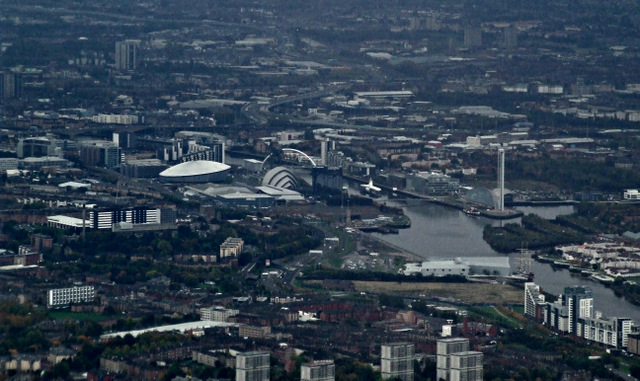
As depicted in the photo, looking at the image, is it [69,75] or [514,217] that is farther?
[69,75]

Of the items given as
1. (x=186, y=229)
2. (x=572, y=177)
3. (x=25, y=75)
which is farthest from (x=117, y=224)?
(x=25, y=75)

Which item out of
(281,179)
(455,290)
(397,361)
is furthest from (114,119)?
(397,361)

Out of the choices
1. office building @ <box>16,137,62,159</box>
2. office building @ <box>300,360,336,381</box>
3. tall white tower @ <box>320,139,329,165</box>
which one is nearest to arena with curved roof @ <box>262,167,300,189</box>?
tall white tower @ <box>320,139,329,165</box>

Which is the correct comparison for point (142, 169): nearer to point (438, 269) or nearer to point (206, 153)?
point (206, 153)

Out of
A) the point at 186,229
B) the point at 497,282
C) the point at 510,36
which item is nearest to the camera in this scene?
the point at 497,282

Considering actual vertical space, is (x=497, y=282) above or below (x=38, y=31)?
below

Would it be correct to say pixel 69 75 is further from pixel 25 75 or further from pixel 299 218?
pixel 299 218
